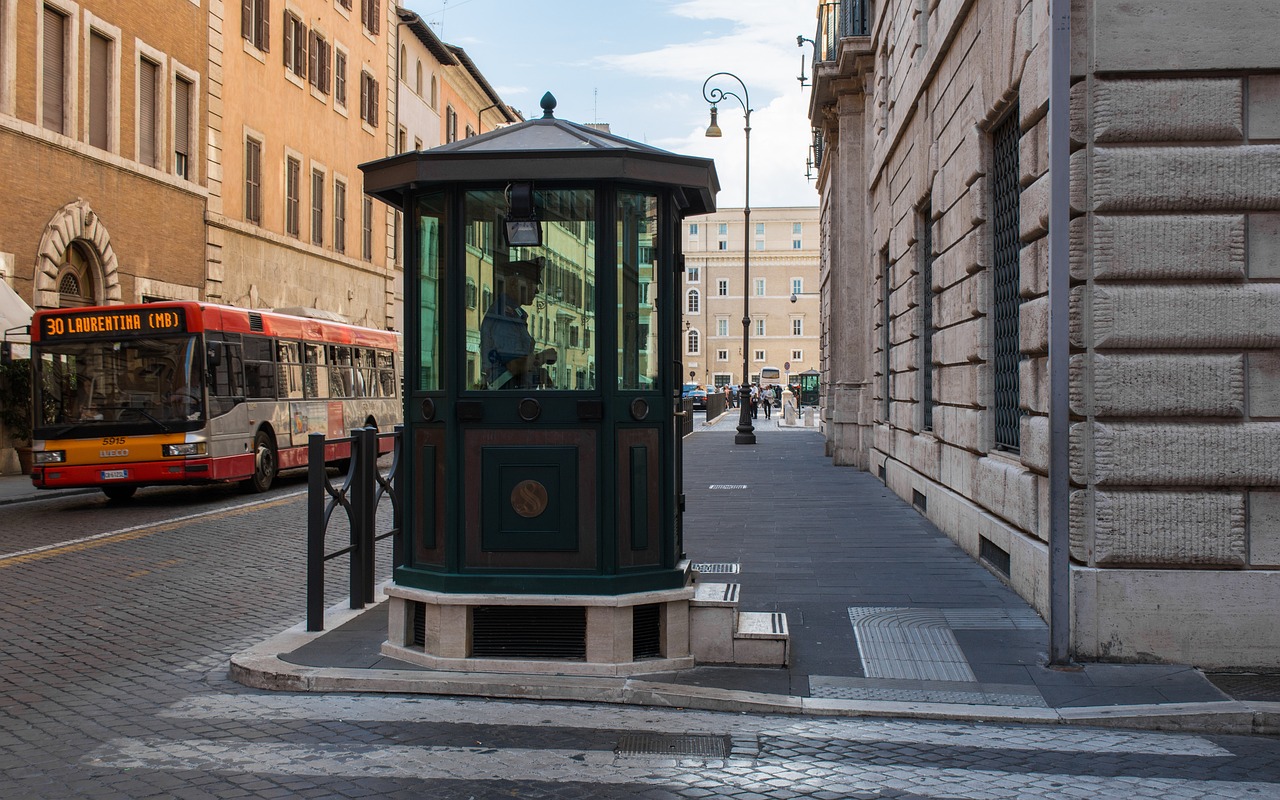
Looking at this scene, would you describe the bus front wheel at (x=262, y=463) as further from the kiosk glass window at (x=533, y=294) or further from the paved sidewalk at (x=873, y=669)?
the kiosk glass window at (x=533, y=294)

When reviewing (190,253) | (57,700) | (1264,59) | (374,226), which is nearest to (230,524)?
(57,700)

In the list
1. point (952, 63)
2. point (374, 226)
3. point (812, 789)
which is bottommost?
point (812, 789)

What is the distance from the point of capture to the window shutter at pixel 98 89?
2562 centimetres

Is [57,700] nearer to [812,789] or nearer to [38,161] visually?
[812,789]

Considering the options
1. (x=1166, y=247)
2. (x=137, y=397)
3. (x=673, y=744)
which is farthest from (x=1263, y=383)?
(x=137, y=397)

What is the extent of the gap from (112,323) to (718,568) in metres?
10.5

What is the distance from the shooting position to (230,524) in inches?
583

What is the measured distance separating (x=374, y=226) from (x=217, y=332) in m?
26.4

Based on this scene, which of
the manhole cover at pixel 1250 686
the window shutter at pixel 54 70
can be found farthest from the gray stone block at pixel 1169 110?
the window shutter at pixel 54 70

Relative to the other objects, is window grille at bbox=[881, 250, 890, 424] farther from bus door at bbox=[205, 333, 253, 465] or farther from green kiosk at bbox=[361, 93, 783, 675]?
green kiosk at bbox=[361, 93, 783, 675]

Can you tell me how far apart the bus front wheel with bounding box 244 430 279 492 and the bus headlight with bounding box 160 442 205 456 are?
1756mm

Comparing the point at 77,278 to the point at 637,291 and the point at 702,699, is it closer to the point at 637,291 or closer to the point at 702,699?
the point at 637,291

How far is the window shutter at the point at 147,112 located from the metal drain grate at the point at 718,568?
71.3 feet

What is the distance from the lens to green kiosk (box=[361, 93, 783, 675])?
6812 millimetres
